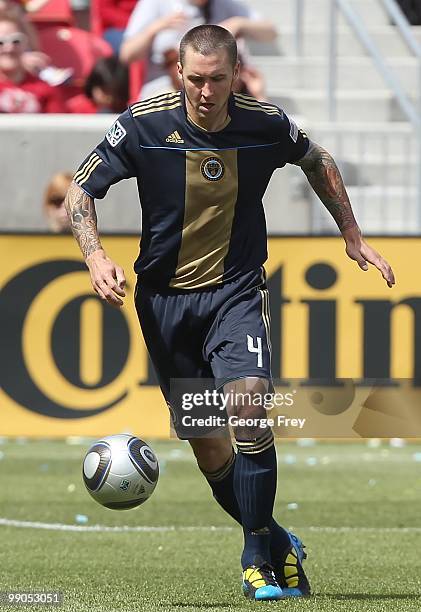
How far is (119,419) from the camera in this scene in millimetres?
12906

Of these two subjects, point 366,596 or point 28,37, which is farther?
point 28,37

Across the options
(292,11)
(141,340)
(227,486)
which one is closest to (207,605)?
(227,486)

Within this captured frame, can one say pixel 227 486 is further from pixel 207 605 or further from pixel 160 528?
pixel 160 528

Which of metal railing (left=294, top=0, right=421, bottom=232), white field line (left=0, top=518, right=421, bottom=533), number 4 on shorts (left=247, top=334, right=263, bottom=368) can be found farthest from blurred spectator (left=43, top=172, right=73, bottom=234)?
number 4 on shorts (left=247, top=334, right=263, bottom=368)

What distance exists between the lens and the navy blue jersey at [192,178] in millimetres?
6312

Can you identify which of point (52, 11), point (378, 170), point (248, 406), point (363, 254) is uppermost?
point (363, 254)

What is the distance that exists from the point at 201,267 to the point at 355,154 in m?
9.00

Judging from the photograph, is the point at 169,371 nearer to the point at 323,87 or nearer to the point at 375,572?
the point at 375,572

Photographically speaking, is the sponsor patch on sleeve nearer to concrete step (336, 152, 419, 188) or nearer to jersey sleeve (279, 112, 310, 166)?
jersey sleeve (279, 112, 310, 166)

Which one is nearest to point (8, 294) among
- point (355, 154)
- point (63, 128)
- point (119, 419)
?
point (119, 419)

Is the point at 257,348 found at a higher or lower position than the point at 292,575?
higher

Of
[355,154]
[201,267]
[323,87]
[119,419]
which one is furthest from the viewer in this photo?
[323,87]

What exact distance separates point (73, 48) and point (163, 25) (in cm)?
175

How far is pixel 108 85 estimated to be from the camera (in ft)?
52.6
